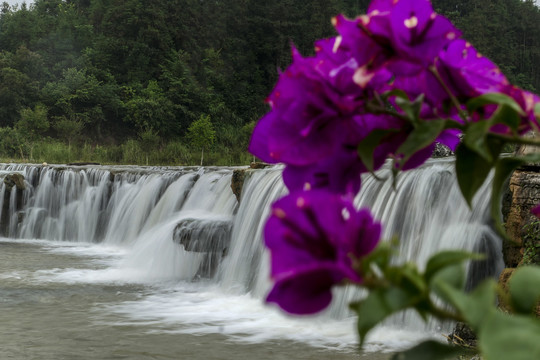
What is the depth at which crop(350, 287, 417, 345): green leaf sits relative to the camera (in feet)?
1.30

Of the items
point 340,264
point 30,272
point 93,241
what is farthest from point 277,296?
point 93,241

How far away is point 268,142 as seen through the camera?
55cm

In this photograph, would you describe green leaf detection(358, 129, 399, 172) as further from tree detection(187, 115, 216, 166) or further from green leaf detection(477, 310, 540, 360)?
tree detection(187, 115, 216, 166)

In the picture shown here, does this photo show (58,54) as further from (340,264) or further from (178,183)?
(340,264)

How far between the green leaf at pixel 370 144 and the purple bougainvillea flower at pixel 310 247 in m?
0.11

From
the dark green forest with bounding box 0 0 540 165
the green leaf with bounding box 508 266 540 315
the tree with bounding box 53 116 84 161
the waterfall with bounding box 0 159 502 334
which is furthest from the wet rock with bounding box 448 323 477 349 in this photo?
the tree with bounding box 53 116 84 161

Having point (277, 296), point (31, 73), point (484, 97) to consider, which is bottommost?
point (277, 296)

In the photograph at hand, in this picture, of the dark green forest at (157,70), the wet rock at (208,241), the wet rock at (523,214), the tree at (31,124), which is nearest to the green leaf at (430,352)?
the wet rock at (523,214)

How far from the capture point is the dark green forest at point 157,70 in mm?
37031

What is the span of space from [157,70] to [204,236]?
115 ft

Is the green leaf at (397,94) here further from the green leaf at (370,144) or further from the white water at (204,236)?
the white water at (204,236)

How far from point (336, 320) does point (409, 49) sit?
21.7 ft

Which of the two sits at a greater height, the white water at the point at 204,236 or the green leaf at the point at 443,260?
the green leaf at the point at 443,260

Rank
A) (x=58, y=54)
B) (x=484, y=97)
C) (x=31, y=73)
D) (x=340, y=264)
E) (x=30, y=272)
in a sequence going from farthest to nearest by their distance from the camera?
(x=58, y=54), (x=31, y=73), (x=30, y=272), (x=484, y=97), (x=340, y=264)
